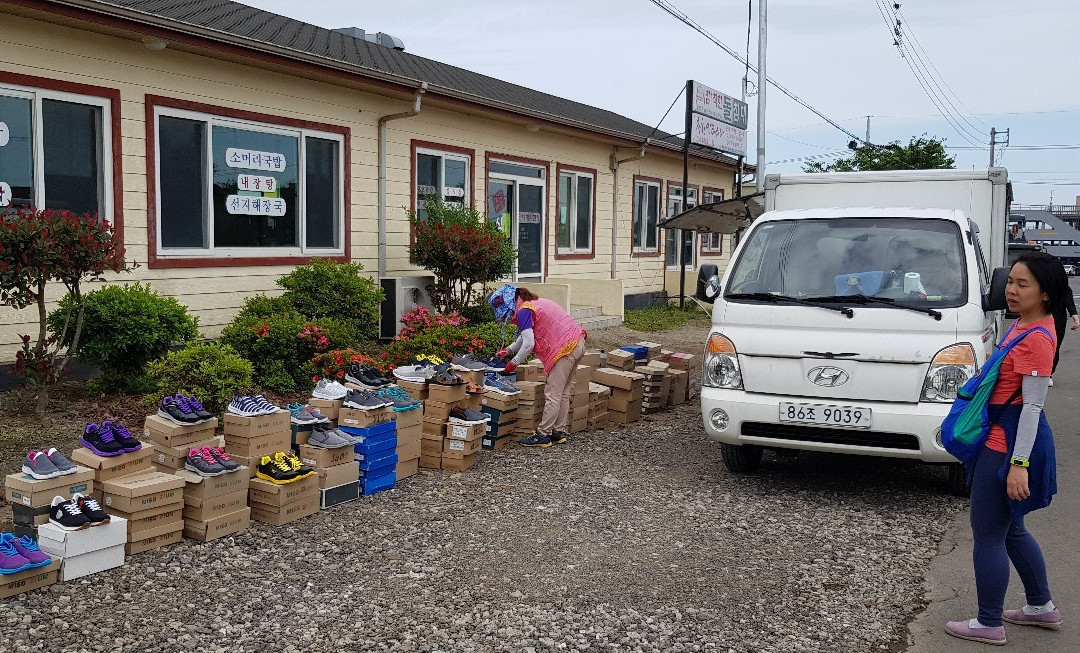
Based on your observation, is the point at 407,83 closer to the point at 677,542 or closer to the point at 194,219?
the point at 194,219

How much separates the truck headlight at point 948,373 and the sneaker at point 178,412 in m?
4.77

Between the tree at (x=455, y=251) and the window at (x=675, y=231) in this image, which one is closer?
the tree at (x=455, y=251)

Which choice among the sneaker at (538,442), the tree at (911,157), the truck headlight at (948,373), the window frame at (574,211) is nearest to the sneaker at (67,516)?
the sneaker at (538,442)

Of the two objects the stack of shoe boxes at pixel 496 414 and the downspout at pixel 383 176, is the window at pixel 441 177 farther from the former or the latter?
the stack of shoe boxes at pixel 496 414

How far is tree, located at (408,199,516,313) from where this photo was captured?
12.2m

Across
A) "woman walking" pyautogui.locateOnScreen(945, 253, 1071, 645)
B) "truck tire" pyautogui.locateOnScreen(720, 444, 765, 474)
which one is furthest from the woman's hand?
"truck tire" pyautogui.locateOnScreen(720, 444, 765, 474)

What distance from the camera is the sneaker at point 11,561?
444cm

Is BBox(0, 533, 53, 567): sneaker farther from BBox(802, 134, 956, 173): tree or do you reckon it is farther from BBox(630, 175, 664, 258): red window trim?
BBox(802, 134, 956, 173): tree

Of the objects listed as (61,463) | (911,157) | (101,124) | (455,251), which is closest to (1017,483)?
(61,463)

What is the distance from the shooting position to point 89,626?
427 cm

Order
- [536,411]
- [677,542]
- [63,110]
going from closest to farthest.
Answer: [677,542] → [536,411] → [63,110]

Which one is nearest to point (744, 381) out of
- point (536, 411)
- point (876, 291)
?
point (876, 291)

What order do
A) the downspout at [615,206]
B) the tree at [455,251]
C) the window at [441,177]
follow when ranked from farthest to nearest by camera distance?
the downspout at [615,206], the window at [441,177], the tree at [455,251]

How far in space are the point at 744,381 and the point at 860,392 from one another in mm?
796
